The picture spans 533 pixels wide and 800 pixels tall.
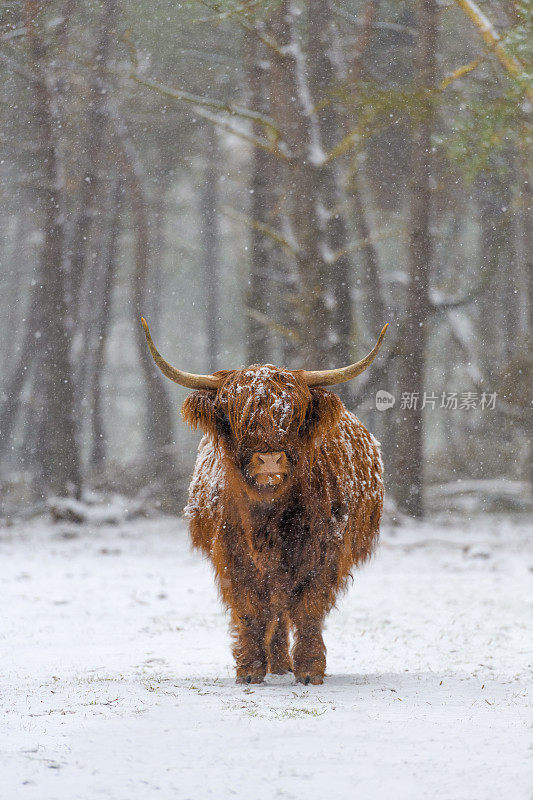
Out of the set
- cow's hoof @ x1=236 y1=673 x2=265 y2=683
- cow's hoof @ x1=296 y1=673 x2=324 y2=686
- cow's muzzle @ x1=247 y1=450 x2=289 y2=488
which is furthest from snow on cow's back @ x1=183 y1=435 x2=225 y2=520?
cow's hoof @ x1=296 y1=673 x2=324 y2=686

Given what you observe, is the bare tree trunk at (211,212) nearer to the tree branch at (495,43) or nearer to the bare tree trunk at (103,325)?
the bare tree trunk at (103,325)

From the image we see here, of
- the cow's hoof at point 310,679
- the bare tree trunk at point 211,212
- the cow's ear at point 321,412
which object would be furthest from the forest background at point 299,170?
the cow's hoof at point 310,679

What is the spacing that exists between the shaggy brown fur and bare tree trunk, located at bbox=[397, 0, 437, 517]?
28.9 feet

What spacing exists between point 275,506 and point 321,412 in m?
0.55

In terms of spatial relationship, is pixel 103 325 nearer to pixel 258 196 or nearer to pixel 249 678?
pixel 258 196

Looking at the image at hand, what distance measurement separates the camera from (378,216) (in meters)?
22.0

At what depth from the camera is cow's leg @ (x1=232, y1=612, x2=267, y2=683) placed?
5250mm

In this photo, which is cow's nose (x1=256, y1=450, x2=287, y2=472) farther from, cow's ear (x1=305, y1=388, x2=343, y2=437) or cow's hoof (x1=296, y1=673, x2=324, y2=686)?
cow's hoof (x1=296, y1=673, x2=324, y2=686)

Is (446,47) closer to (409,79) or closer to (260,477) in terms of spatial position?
(409,79)

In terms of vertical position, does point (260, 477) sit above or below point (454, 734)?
above

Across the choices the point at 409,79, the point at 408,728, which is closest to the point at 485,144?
the point at 409,79

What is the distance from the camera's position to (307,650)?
5262mm

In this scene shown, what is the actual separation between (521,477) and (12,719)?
15117 mm

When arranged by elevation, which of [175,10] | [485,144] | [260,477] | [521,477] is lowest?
[521,477]
